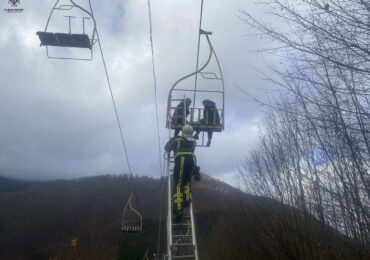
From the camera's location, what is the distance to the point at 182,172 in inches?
227

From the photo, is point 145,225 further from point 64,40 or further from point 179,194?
point 64,40

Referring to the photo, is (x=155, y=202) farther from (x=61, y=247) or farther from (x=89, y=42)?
(x=89, y=42)

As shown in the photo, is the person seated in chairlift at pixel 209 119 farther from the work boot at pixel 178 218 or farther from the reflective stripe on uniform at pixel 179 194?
the work boot at pixel 178 218

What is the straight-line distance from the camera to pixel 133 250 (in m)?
39.5

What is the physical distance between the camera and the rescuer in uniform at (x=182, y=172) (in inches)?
225

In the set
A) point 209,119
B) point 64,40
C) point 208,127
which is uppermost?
point 209,119

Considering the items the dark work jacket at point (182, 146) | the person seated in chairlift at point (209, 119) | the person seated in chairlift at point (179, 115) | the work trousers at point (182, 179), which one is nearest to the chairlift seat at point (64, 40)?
the dark work jacket at point (182, 146)

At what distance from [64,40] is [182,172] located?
10.2 ft

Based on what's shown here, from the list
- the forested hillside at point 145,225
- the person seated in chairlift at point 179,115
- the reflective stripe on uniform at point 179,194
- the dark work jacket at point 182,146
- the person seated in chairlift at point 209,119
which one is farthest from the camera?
the person seated in chairlift at point 209,119

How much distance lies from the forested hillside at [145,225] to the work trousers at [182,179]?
2476mm

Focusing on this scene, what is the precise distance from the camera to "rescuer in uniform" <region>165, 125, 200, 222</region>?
570cm

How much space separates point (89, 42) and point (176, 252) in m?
3.99

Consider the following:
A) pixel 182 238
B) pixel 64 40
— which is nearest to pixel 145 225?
pixel 182 238

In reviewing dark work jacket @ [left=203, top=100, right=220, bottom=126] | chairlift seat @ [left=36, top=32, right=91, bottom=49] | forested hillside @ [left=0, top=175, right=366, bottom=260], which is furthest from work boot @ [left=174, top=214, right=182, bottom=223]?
chairlift seat @ [left=36, top=32, right=91, bottom=49]
